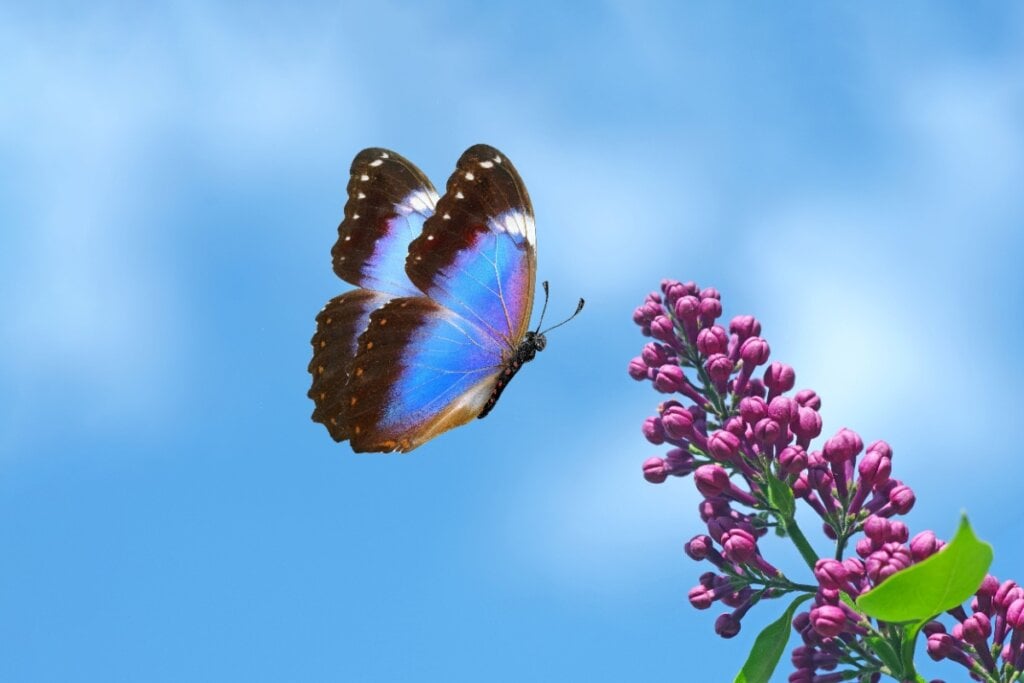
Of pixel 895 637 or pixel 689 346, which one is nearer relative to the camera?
pixel 895 637

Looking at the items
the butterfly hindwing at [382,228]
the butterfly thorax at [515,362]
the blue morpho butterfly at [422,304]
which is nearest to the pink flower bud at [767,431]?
the blue morpho butterfly at [422,304]

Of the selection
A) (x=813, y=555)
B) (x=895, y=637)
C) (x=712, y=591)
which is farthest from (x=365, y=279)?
(x=895, y=637)

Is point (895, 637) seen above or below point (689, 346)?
below

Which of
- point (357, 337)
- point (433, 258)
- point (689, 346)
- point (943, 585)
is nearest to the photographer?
point (943, 585)

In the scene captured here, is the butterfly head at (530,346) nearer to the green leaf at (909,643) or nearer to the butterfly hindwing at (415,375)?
the butterfly hindwing at (415,375)

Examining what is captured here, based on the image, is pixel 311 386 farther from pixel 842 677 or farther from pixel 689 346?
pixel 842 677
